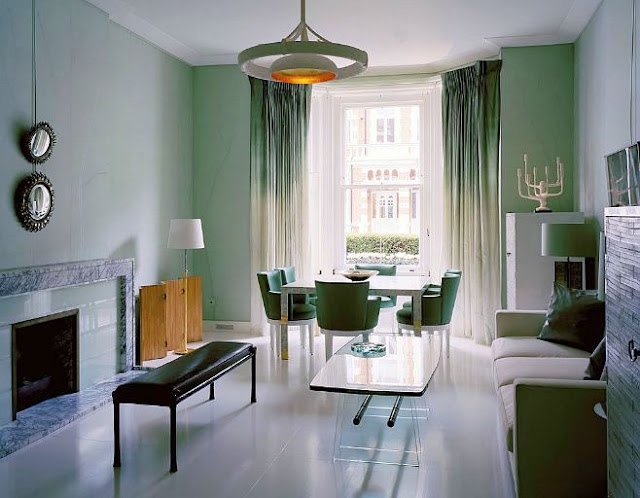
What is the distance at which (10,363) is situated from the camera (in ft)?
→ 13.6

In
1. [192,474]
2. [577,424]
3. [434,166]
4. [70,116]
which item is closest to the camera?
[577,424]

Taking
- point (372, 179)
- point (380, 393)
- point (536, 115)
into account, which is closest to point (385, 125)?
point (372, 179)

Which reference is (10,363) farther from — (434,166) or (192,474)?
(434,166)

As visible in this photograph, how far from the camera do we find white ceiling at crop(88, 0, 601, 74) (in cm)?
541

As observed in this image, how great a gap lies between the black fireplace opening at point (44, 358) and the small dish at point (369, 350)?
7.48 feet

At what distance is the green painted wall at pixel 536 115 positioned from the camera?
640cm

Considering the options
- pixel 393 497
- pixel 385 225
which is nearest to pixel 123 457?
pixel 393 497

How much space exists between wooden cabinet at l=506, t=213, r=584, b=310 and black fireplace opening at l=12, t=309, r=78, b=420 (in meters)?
4.02

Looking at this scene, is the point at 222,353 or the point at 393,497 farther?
the point at 222,353

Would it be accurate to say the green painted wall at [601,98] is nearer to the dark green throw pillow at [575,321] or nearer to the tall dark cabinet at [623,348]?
A: the dark green throw pillow at [575,321]

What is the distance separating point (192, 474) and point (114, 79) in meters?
3.85

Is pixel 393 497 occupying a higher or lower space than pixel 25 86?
lower

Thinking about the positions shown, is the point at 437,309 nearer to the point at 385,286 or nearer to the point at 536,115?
the point at 385,286

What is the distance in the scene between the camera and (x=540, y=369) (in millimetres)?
3688
